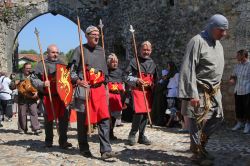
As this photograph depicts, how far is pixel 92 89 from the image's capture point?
201 inches

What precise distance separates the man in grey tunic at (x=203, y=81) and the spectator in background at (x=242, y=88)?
9.86ft

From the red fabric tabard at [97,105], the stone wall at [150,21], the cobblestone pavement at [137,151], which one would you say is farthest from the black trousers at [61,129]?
the stone wall at [150,21]

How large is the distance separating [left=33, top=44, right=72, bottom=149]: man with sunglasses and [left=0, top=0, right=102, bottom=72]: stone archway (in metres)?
9.69

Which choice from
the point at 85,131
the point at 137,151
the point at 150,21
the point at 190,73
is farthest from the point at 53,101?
the point at 150,21

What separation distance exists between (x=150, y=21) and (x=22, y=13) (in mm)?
6473

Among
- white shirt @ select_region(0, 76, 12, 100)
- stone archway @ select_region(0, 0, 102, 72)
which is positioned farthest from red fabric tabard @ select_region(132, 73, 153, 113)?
stone archway @ select_region(0, 0, 102, 72)

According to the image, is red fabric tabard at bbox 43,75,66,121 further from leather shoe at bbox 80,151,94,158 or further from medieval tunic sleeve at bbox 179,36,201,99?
medieval tunic sleeve at bbox 179,36,201,99

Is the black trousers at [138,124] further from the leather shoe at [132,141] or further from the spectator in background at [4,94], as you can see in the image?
the spectator in background at [4,94]

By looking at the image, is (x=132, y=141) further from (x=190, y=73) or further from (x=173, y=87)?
(x=173, y=87)

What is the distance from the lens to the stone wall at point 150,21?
851 centimetres

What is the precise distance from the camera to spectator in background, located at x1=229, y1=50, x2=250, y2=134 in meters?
7.53

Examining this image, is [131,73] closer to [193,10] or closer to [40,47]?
[40,47]

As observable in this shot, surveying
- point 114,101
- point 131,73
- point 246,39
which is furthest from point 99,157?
point 246,39

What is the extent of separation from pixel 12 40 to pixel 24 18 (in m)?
0.94
